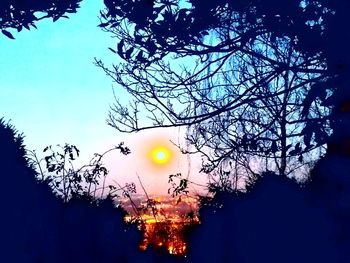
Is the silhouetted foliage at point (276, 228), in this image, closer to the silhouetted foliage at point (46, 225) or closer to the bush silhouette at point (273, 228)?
the bush silhouette at point (273, 228)

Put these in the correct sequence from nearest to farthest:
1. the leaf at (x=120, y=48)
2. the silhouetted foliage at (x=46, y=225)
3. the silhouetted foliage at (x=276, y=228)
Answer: the silhouetted foliage at (x=276, y=228) → the silhouetted foliage at (x=46, y=225) → the leaf at (x=120, y=48)

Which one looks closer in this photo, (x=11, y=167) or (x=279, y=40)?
Result: (x=11, y=167)

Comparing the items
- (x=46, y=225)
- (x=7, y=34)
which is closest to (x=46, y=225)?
(x=46, y=225)

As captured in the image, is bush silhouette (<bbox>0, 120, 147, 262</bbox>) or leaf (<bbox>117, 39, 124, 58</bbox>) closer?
bush silhouette (<bbox>0, 120, 147, 262</bbox>)

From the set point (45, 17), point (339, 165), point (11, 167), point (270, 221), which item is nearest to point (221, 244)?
point (270, 221)

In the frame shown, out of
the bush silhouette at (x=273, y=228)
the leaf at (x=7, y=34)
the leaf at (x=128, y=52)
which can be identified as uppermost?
the leaf at (x=128, y=52)

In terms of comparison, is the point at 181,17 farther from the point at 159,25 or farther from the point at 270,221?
the point at 270,221

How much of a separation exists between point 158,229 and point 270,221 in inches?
168

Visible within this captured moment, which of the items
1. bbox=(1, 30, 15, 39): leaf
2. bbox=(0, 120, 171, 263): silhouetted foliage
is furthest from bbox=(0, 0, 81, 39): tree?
bbox=(0, 120, 171, 263): silhouetted foliage

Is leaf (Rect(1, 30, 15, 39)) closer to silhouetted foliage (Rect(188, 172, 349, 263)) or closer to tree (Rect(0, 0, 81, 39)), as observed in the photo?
tree (Rect(0, 0, 81, 39))

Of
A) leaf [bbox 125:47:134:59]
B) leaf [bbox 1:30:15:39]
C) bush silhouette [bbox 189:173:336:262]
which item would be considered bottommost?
bush silhouette [bbox 189:173:336:262]

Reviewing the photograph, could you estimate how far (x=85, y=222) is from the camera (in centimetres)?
Result: 311

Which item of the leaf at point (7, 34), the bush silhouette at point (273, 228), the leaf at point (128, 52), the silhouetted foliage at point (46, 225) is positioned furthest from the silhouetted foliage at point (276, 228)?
the leaf at point (128, 52)

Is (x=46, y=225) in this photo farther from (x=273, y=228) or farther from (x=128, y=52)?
(x=128, y=52)
